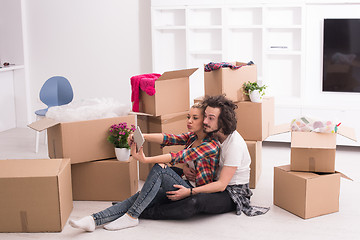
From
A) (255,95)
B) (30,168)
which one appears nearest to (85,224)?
(30,168)

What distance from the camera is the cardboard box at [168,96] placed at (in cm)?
366

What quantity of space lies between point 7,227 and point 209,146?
4.09 feet

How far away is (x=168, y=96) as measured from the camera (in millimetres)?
3732

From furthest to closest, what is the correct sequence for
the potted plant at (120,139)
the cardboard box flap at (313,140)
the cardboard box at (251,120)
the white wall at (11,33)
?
the white wall at (11,33)
the cardboard box at (251,120)
the potted plant at (120,139)
the cardboard box flap at (313,140)

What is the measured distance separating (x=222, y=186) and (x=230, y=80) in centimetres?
98

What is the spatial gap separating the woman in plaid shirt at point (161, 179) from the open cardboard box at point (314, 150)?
48 centimetres

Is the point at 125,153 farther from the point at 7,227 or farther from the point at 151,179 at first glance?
the point at 7,227

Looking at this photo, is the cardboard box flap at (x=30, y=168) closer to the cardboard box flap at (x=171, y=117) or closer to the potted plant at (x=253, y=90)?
the cardboard box flap at (x=171, y=117)

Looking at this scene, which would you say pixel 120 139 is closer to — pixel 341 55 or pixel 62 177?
pixel 62 177

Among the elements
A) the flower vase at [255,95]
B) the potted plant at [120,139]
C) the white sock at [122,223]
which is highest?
the flower vase at [255,95]

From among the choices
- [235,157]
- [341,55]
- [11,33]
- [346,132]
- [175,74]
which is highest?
[11,33]

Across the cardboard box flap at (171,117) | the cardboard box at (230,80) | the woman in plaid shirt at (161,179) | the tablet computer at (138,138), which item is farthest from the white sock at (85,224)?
the cardboard box at (230,80)

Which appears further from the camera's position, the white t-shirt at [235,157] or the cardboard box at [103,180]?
the cardboard box at [103,180]

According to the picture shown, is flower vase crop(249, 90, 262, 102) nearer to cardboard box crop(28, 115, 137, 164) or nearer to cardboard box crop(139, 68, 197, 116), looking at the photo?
cardboard box crop(139, 68, 197, 116)
